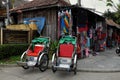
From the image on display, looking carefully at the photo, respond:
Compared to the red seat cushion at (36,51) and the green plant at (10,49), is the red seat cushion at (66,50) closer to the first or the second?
the red seat cushion at (36,51)

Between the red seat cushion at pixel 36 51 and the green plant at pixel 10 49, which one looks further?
the green plant at pixel 10 49

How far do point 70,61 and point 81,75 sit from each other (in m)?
0.77

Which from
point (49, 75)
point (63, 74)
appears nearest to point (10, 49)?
point (49, 75)

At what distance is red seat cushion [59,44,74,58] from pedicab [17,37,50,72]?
28.2 inches

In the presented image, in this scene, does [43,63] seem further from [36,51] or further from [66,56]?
[66,56]

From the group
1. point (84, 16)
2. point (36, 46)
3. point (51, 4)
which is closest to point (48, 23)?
point (51, 4)

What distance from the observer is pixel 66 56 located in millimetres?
9625

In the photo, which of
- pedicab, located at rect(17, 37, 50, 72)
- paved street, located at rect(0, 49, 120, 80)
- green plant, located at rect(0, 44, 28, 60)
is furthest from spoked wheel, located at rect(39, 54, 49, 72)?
green plant, located at rect(0, 44, 28, 60)

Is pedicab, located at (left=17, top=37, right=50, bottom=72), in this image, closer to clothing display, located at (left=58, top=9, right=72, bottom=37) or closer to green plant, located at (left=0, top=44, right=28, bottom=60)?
green plant, located at (left=0, top=44, right=28, bottom=60)

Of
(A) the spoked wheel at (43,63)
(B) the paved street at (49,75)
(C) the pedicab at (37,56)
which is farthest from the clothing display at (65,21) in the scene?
(B) the paved street at (49,75)

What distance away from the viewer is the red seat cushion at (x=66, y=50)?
9664 mm

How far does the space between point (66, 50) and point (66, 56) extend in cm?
28

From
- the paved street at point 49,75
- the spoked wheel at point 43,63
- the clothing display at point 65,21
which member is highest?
the clothing display at point 65,21

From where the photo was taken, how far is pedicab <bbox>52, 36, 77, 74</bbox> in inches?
348
